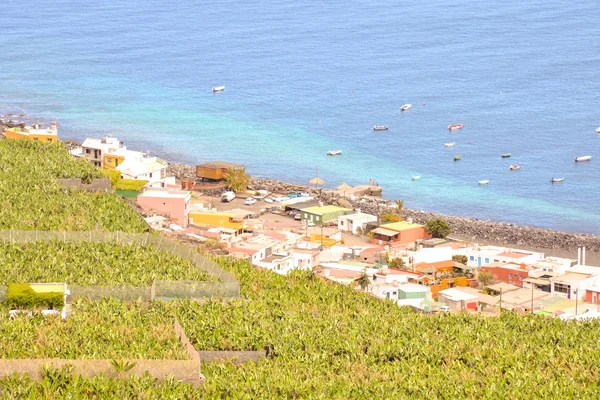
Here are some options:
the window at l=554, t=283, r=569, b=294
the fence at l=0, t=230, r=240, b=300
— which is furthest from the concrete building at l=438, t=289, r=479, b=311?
the fence at l=0, t=230, r=240, b=300

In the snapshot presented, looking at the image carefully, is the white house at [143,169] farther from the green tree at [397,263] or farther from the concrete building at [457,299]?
the concrete building at [457,299]

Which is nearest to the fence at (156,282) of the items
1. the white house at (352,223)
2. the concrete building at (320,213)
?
the white house at (352,223)

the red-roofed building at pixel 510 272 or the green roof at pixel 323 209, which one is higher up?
the green roof at pixel 323 209

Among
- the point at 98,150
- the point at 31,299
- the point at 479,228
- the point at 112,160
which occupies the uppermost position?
the point at 31,299

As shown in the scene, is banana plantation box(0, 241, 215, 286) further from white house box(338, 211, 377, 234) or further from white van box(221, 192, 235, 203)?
white van box(221, 192, 235, 203)

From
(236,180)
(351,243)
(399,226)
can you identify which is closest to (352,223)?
(399,226)

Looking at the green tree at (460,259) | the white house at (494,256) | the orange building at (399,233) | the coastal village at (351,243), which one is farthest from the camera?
the orange building at (399,233)

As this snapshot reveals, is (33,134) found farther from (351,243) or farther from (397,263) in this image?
(397,263)
